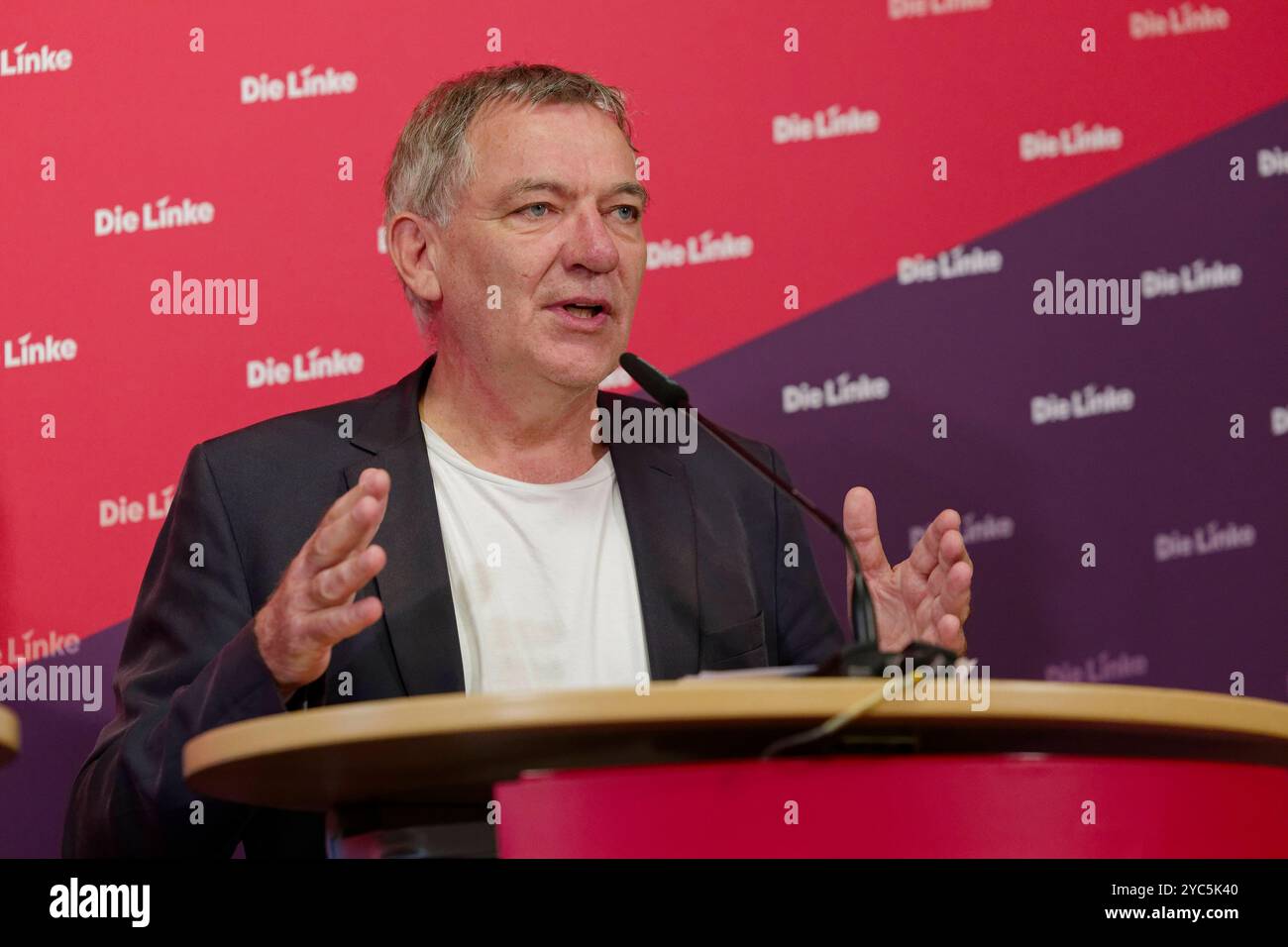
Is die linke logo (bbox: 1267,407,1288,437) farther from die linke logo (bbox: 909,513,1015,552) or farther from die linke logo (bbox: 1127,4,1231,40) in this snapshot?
die linke logo (bbox: 1127,4,1231,40)

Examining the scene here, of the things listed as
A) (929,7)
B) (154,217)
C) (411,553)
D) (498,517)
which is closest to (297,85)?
(154,217)

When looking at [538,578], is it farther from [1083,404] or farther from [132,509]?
[1083,404]

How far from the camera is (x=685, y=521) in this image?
223 centimetres

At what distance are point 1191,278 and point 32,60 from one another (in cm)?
206

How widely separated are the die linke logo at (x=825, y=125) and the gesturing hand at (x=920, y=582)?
1.00 metres

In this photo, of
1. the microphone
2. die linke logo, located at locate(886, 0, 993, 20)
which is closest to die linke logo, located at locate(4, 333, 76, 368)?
the microphone

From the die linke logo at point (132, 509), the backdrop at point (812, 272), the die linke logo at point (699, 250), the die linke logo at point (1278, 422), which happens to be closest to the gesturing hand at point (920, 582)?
the backdrop at point (812, 272)

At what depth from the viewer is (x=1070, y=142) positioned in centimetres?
285

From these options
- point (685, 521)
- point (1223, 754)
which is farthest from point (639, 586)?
point (1223, 754)

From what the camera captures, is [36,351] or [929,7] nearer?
[36,351]

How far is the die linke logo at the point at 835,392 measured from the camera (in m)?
2.74

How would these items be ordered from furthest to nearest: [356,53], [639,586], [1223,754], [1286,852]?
[356,53] < [639,586] < [1223,754] < [1286,852]

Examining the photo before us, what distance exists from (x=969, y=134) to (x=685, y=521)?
1049mm
